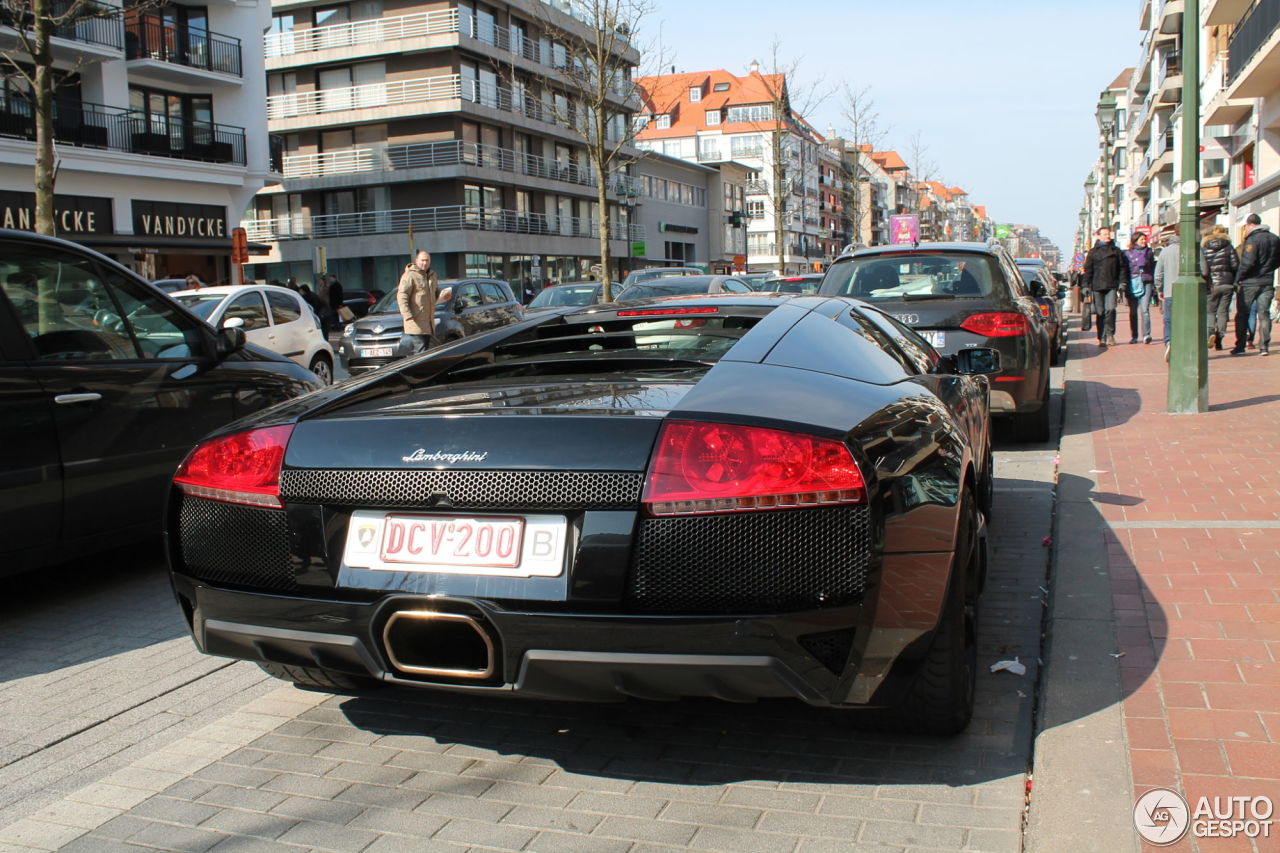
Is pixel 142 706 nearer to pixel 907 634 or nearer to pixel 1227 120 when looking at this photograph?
pixel 907 634

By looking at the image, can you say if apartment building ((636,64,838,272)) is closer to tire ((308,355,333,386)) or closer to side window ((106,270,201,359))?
tire ((308,355,333,386))

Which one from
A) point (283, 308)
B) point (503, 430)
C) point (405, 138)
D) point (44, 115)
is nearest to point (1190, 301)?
point (503, 430)

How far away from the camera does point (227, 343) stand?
6277 mm

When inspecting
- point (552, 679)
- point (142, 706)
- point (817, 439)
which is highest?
point (817, 439)

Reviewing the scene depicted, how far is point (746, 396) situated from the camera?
3.02m

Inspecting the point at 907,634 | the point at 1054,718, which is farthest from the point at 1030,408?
the point at 907,634

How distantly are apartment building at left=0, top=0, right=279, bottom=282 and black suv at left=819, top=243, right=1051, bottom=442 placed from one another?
26.0 meters

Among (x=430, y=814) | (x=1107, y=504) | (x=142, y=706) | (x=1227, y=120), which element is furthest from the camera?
(x=1227, y=120)

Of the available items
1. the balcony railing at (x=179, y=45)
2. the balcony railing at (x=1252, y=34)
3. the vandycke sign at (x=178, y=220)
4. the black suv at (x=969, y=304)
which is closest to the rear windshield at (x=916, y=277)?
the black suv at (x=969, y=304)

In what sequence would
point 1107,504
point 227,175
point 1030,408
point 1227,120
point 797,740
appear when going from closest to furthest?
point 797,740, point 1107,504, point 1030,408, point 1227,120, point 227,175

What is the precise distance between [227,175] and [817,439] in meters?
37.1

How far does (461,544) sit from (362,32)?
185 feet

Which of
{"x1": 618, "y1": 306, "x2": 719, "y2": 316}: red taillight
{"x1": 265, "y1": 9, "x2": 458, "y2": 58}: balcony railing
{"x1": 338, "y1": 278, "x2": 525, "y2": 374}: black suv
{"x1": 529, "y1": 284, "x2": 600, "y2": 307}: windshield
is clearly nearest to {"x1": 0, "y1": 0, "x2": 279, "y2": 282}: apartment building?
{"x1": 338, "y1": 278, "x2": 525, "y2": 374}: black suv

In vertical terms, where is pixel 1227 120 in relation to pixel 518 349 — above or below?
above
